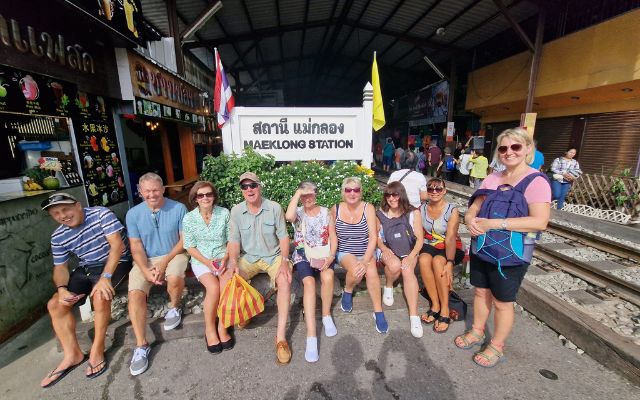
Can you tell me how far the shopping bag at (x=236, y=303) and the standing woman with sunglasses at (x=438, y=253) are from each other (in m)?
1.85

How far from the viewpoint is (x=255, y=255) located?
9.59ft

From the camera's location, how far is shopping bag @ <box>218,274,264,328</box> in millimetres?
2502

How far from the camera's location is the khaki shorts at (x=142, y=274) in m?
2.59

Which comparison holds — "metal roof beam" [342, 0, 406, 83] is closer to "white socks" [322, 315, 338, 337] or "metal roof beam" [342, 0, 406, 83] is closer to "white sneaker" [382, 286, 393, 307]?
"white sneaker" [382, 286, 393, 307]

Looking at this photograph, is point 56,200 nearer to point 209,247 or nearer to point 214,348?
point 209,247

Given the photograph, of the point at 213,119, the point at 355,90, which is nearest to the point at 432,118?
the point at 355,90

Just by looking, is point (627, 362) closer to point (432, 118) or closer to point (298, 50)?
point (432, 118)

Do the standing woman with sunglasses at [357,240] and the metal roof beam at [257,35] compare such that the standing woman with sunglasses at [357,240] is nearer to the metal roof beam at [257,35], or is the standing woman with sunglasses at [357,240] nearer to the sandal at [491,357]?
the sandal at [491,357]

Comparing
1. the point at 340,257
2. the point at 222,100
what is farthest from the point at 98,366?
the point at 222,100

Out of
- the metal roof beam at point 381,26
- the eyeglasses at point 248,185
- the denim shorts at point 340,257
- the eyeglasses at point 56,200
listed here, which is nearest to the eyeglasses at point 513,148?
the denim shorts at point 340,257

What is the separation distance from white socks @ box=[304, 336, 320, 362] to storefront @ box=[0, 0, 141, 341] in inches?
128

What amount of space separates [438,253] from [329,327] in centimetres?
142

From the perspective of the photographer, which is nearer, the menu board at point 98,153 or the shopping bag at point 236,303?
the shopping bag at point 236,303

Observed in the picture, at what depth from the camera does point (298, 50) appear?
16031 mm
